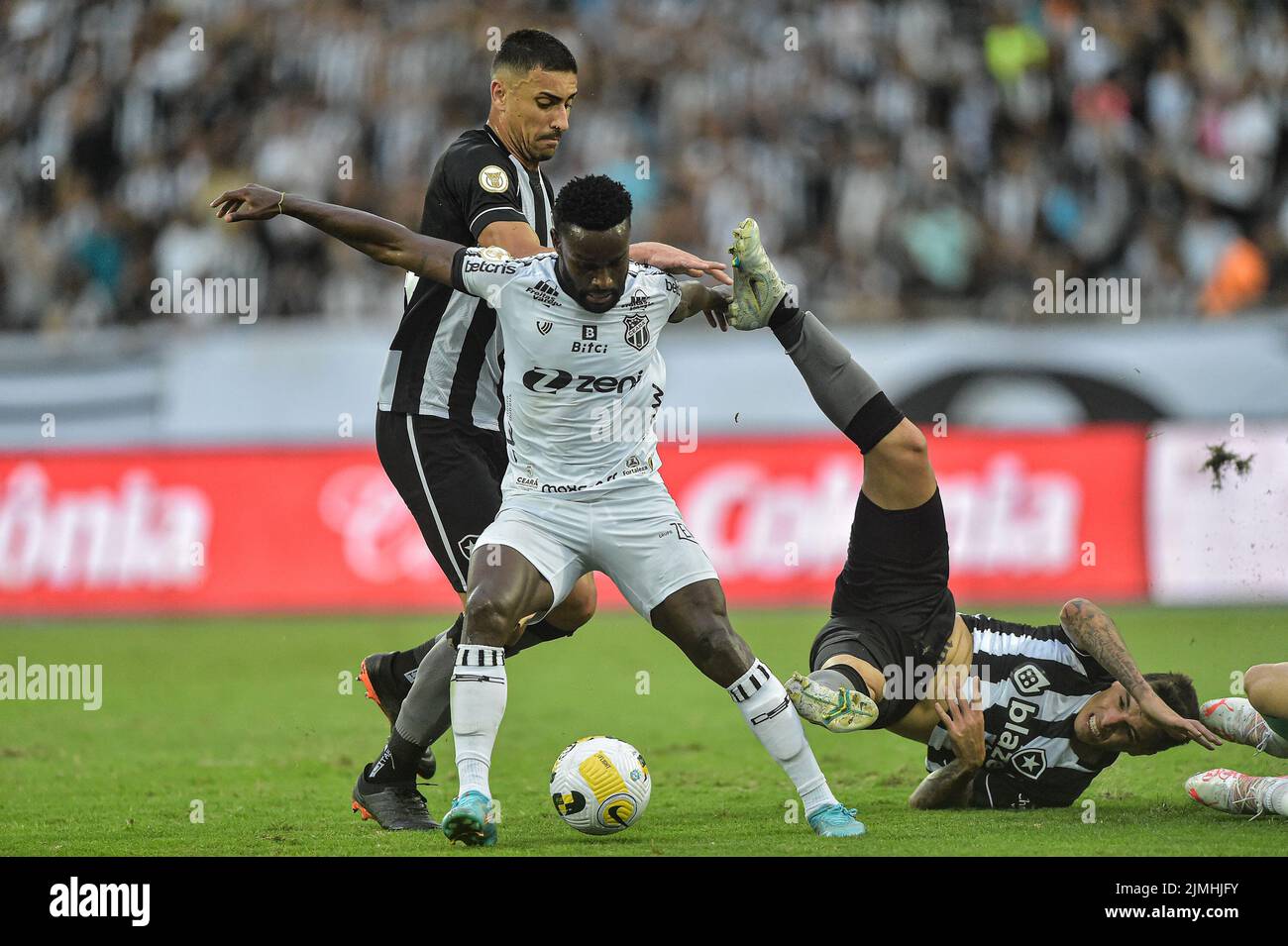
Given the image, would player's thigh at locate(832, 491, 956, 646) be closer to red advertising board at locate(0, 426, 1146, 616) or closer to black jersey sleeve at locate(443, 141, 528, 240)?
black jersey sleeve at locate(443, 141, 528, 240)

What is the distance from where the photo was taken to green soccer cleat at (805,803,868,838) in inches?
254

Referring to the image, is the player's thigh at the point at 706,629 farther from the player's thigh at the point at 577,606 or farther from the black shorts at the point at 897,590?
the black shorts at the point at 897,590

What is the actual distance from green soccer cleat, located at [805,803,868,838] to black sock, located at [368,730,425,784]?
1.79 meters

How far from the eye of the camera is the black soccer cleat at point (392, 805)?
22.9 ft

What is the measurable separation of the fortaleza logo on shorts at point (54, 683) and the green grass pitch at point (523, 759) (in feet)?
0.46

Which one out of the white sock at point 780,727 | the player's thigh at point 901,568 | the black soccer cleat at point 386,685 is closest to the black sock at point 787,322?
the player's thigh at point 901,568

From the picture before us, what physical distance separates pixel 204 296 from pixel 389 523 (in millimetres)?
4677

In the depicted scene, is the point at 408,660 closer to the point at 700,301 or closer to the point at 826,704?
the point at 826,704

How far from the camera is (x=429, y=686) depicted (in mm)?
7098

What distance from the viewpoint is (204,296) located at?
18375 mm

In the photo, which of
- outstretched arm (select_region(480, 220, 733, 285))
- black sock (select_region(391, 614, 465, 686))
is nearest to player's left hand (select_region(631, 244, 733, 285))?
outstretched arm (select_region(480, 220, 733, 285))
